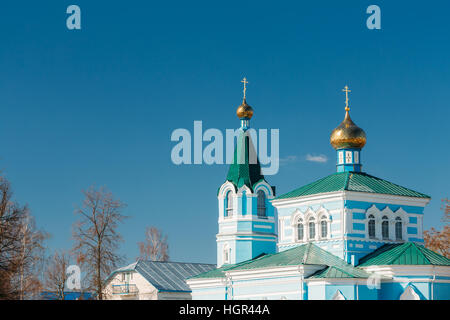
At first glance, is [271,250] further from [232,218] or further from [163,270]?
[163,270]

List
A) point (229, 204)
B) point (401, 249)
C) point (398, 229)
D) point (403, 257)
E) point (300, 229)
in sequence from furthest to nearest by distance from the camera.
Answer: point (229, 204) < point (300, 229) < point (398, 229) < point (401, 249) < point (403, 257)

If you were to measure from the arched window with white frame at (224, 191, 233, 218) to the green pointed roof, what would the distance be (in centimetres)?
64

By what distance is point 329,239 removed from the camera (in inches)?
1271

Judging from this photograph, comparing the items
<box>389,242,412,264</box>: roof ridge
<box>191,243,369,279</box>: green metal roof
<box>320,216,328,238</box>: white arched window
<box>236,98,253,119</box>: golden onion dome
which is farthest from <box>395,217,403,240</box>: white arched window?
<box>236,98,253,119</box>: golden onion dome

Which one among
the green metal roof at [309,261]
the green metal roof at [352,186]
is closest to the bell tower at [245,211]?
the green metal roof at [352,186]

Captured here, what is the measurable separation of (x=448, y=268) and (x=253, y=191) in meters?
10.4

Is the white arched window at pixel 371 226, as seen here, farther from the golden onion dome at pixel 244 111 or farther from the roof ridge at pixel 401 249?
the golden onion dome at pixel 244 111

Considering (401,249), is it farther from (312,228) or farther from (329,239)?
(312,228)

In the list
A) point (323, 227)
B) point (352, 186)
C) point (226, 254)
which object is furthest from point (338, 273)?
point (226, 254)

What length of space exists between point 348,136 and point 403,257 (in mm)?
6210

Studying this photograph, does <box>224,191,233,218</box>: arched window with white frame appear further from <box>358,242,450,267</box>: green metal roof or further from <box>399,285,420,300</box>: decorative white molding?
<box>399,285,420,300</box>: decorative white molding

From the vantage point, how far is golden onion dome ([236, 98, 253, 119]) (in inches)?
1523

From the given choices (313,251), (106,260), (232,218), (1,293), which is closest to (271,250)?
(232,218)
